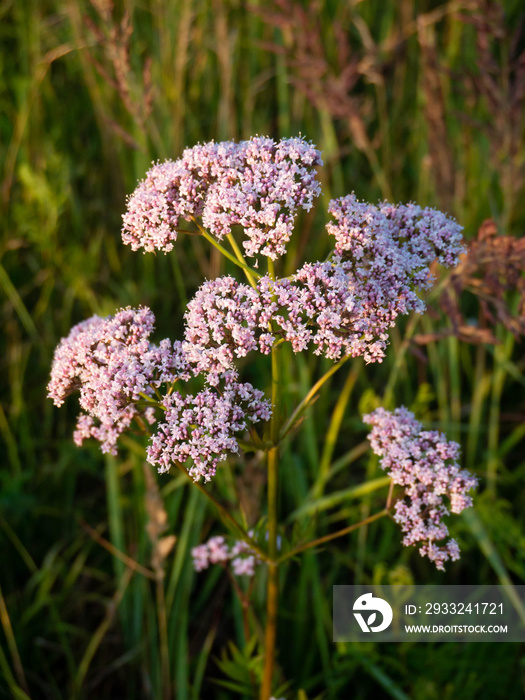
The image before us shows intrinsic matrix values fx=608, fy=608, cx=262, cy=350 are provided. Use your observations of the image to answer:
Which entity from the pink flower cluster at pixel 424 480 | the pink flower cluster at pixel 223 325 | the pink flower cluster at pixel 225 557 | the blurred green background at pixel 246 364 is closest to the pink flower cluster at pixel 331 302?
the pink flower cluster at pixel 223 325

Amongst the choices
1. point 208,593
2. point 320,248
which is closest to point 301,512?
point 208,593

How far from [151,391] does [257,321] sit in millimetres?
475

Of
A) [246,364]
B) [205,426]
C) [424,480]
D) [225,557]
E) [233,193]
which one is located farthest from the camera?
[246,364]

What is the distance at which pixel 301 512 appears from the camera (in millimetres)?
3744

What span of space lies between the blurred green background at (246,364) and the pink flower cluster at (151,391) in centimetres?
78

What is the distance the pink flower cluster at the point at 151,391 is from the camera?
2.07 m

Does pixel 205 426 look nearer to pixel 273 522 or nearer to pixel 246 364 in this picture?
pixel 273 522

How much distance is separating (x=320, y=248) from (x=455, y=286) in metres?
2.23

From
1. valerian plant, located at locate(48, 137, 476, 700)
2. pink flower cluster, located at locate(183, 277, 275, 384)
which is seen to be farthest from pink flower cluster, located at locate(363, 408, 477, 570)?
pink flower cluster, located at locate(183, 277, 275, 384)

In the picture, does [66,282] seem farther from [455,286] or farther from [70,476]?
[455,286]

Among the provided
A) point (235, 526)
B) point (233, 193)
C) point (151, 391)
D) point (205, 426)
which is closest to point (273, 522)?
point (235, 526)

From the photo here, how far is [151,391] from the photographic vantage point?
225cm

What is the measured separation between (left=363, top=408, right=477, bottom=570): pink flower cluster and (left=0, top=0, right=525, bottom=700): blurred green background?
46 cm

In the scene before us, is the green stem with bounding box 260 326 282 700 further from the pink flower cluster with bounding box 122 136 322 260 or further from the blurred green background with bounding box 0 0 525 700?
the pink flower cluster with bounding box 122 136 322 260
